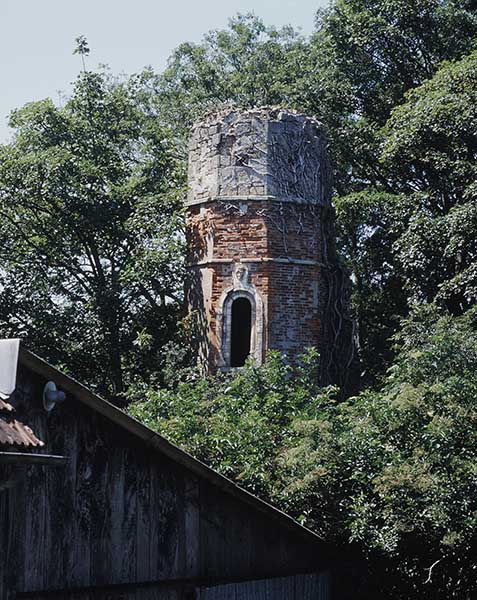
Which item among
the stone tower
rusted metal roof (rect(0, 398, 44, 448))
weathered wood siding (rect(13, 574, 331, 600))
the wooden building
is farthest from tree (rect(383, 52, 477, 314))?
rusted metal roof (rect(0, 398, 44, 448))

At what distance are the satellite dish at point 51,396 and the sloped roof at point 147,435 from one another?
0.12 m

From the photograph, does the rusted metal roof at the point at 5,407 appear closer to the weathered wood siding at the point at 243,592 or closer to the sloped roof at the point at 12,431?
the sloped roof at the point at 12,431

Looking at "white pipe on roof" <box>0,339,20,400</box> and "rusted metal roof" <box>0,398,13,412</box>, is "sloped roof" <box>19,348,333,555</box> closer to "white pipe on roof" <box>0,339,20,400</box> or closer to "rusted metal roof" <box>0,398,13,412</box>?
"white pipe on roof" <box>0,339,20,400</box>

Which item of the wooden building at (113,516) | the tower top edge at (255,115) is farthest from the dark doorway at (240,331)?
the wooden building at (113,516)

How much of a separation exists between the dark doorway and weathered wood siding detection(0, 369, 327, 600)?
10.2m

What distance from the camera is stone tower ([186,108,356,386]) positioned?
24.2 m

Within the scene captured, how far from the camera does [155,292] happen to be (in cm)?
2692

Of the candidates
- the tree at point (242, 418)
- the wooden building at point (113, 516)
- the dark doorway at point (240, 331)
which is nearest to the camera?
the wooden building at point (113, 516)

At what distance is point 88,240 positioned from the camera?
28203 millimetres

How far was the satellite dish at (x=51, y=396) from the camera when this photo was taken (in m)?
11.0

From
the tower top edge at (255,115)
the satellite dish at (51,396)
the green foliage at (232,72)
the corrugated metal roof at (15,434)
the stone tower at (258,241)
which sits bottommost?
the corrugated metal roof at (15,434)

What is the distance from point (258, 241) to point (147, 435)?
40.1ft

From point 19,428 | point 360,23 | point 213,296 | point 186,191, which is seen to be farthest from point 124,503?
point 360,23

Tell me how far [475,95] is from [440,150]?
1817mm
